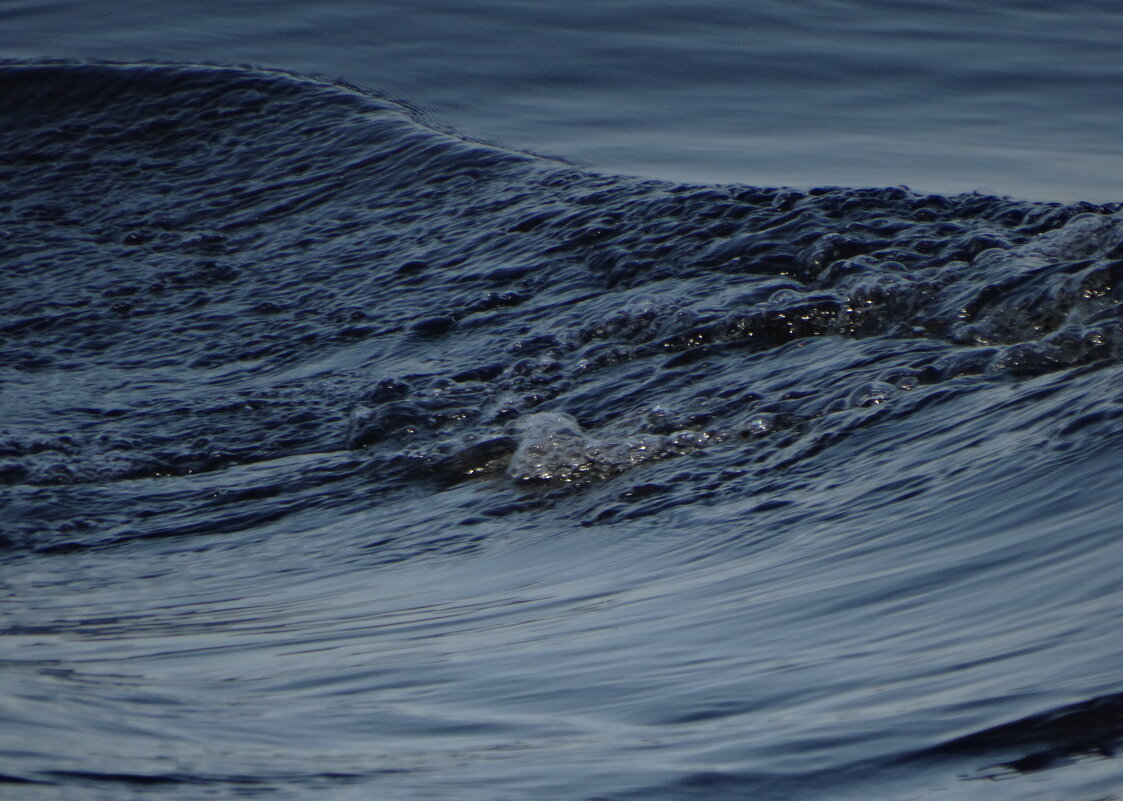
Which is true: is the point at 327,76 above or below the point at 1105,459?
above

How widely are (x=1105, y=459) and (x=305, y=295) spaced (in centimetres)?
334

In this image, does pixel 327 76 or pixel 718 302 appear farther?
pixel 327 76

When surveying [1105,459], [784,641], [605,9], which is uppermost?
[605,9]

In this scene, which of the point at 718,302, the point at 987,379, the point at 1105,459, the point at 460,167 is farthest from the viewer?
the point at 460,167

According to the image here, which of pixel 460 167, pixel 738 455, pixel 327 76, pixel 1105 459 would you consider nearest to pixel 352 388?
pixel 738 455

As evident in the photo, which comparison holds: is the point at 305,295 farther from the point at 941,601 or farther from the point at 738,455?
the point at 941,601

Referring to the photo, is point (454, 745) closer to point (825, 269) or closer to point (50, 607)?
point (50, 607)

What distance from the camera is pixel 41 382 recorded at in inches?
191

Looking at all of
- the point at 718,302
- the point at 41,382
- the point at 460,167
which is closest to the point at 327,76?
the point at 460,167

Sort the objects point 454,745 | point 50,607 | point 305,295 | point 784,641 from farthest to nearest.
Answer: point 305,295 → point 50,607 → point 784,641 → point 454,745

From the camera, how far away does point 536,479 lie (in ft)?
12.2

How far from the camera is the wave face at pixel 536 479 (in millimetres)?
1907

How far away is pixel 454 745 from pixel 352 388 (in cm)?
267

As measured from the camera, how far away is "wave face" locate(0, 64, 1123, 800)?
1.91 metres
